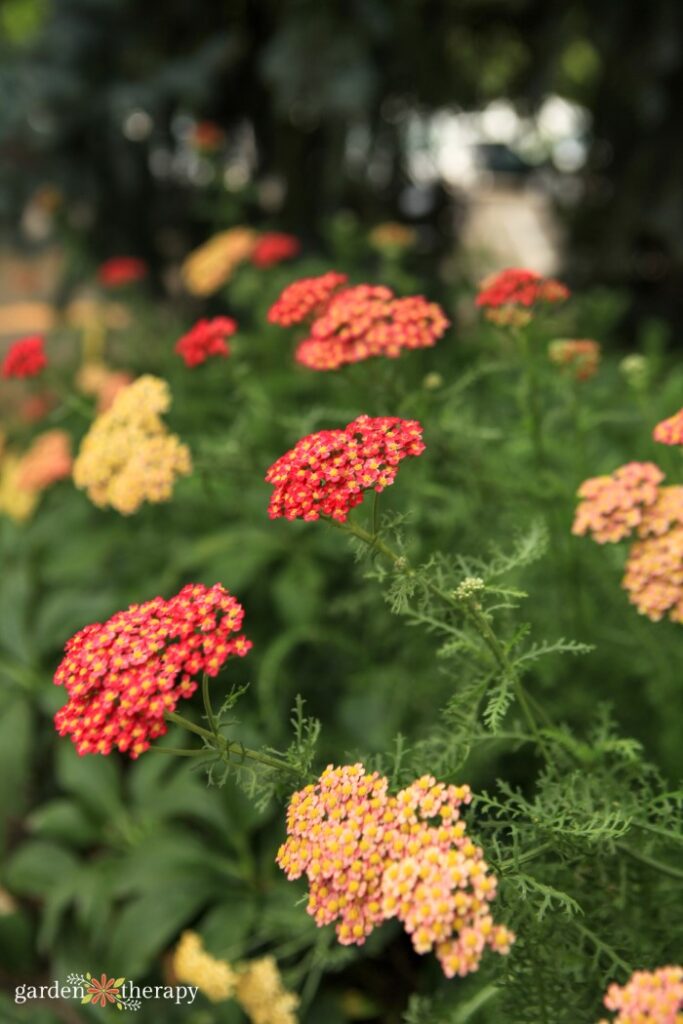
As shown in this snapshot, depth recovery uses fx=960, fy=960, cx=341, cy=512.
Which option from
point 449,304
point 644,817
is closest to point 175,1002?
point 644,817

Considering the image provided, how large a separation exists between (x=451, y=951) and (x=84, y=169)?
141 inches

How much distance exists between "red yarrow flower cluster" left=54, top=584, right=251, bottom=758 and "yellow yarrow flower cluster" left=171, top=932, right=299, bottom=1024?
2.35 feet

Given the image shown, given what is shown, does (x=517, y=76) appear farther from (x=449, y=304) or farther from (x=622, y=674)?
(x=622, y=674)

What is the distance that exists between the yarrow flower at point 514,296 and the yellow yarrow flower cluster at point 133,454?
54 centimetres

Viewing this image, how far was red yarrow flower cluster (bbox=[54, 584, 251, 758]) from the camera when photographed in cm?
92

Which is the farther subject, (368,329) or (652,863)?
(368,329)

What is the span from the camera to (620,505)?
1231 millimetres

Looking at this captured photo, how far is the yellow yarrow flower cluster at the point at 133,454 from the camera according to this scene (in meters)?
1.55

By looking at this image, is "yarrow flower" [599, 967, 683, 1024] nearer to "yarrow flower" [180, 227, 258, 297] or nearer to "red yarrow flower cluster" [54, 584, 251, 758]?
"red yarrow flower cluster" [54, 584, 251, 758]

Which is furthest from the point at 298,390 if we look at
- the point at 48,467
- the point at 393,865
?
the point at 393,865

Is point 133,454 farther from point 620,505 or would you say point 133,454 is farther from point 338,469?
point 620,505

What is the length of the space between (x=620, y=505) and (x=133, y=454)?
79 cm

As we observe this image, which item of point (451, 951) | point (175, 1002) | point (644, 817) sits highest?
point (451, 951)

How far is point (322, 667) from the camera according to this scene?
2.11 meters
